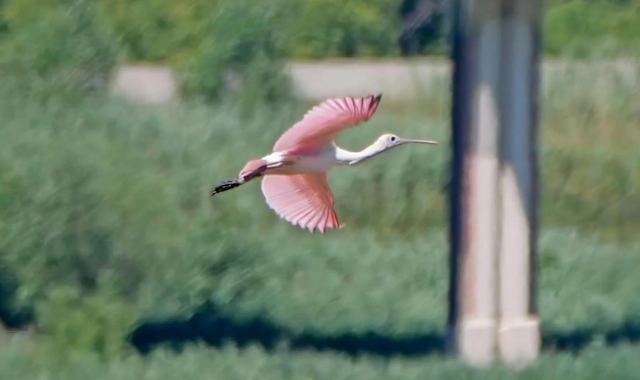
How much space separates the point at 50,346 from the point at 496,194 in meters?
2.07

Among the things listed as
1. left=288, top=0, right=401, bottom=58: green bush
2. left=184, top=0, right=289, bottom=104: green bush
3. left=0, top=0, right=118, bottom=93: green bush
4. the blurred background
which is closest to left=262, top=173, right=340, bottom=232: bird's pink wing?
the blurred background

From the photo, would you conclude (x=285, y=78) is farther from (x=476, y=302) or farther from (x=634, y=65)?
(x=476, y=302)

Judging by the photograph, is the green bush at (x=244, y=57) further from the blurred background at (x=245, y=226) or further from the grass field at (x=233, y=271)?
the grass field at (x=233, y=271)

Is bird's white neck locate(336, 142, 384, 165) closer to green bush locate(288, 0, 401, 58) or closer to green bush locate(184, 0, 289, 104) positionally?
green bush locate(184, 0, 289, 104)

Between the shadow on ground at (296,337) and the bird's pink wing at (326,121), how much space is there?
4918mm

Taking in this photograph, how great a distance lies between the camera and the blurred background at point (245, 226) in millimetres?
8180

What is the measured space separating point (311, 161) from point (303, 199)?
12 centimetres

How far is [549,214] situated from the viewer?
43.0 ft

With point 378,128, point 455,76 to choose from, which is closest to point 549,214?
point 378,128

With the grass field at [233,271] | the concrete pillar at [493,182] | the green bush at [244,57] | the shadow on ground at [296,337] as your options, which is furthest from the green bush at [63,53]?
the concrete pillar at [493,182]

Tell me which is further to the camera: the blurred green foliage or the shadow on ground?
the blurred green foliage

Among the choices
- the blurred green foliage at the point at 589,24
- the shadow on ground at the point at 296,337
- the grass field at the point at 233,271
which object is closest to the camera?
the grass field at the point at 233,271

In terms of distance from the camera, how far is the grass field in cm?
773

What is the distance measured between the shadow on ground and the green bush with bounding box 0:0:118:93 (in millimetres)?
4559
